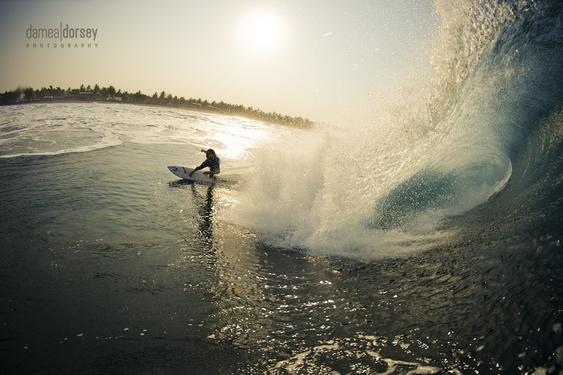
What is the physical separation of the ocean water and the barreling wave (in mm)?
66

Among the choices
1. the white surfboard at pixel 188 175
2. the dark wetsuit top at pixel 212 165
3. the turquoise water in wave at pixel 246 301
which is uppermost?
the dark wetsuit top at pixel 212 165

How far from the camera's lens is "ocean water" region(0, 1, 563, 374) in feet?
13.9

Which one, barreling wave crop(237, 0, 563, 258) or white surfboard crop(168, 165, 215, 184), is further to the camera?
white surfboard crop(168, 165, 215, 184)

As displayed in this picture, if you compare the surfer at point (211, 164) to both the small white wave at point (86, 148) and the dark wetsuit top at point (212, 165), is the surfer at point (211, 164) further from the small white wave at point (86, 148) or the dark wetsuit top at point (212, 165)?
the small white wave at point (86, 148)

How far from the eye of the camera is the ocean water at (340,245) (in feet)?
13.9

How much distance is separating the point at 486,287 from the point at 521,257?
32.2 inches

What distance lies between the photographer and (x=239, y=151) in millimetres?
28359

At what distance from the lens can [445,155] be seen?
11828 mm

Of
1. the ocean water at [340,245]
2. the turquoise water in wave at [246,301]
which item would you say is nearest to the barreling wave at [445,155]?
the ocean water at [340,245]

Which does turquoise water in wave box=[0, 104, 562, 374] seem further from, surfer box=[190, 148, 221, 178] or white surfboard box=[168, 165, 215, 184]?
surfer box=[190, 148, 221, 178]

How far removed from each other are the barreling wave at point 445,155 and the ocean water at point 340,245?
66mm

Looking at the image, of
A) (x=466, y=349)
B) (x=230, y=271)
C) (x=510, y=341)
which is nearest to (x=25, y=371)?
(x=230, y=271)

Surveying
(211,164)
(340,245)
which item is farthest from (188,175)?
(340,245)

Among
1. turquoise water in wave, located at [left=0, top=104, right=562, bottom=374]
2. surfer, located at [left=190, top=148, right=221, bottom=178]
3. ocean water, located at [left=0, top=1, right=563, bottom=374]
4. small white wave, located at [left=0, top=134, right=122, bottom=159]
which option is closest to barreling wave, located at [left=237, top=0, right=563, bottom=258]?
ocean water, located at [left=0, top=1, right=563, bottom=374]
